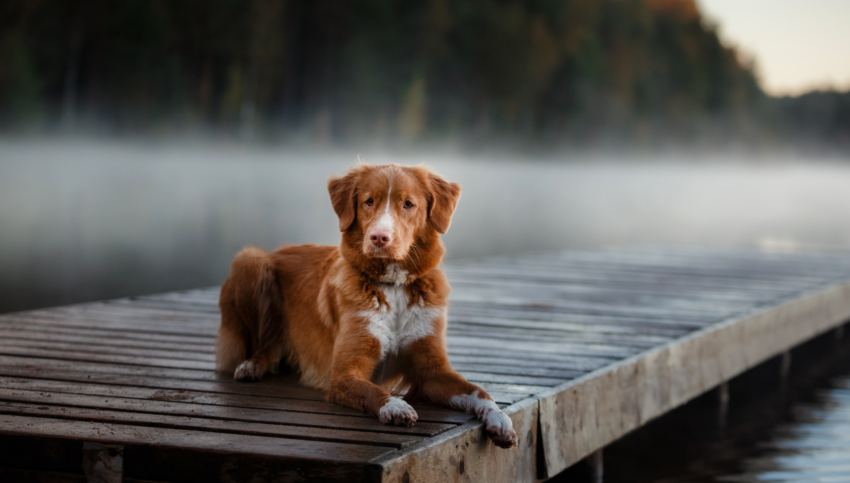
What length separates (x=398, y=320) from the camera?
2.86m

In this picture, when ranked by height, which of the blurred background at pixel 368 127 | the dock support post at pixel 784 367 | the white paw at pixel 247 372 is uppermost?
the blurred background at pixel 368 127

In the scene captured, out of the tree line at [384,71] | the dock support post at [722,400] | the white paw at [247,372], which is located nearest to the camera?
the white paw at [247,372]

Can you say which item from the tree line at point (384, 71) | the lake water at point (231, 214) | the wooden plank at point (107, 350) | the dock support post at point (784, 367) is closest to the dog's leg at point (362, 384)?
the wooden plank at point (107, 350)

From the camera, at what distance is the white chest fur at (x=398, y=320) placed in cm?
282

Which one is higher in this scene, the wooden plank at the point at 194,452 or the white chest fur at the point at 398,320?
the white chest fur at the point at 398,320

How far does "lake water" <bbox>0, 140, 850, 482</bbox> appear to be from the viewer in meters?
5.14

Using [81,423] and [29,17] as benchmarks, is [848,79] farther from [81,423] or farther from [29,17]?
[81,423]

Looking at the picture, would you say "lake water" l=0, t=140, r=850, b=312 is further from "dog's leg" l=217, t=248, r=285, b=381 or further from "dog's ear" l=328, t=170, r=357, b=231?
"dog's ear" l=328, t=170, r=357, b=231

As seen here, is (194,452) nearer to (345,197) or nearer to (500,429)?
(500,429)

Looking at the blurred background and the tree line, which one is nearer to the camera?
the blurred background

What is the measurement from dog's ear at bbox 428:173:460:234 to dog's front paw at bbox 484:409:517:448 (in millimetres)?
696

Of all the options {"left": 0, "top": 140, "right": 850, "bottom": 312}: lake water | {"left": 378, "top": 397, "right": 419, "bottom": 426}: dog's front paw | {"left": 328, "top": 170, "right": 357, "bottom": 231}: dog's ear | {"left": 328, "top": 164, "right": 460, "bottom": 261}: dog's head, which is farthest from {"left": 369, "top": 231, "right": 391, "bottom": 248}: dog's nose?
{"left": 0, "top": 140, "right": 850, "bottom": 312}: lake water

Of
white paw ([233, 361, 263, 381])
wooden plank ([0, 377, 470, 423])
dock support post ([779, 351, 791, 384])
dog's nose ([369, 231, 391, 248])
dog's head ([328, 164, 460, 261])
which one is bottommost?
dock support post ([779, 351, 791, 384])

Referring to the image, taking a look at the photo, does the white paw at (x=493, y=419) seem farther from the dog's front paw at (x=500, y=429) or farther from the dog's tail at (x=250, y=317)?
the dog's tail at (x=250, y=317)
